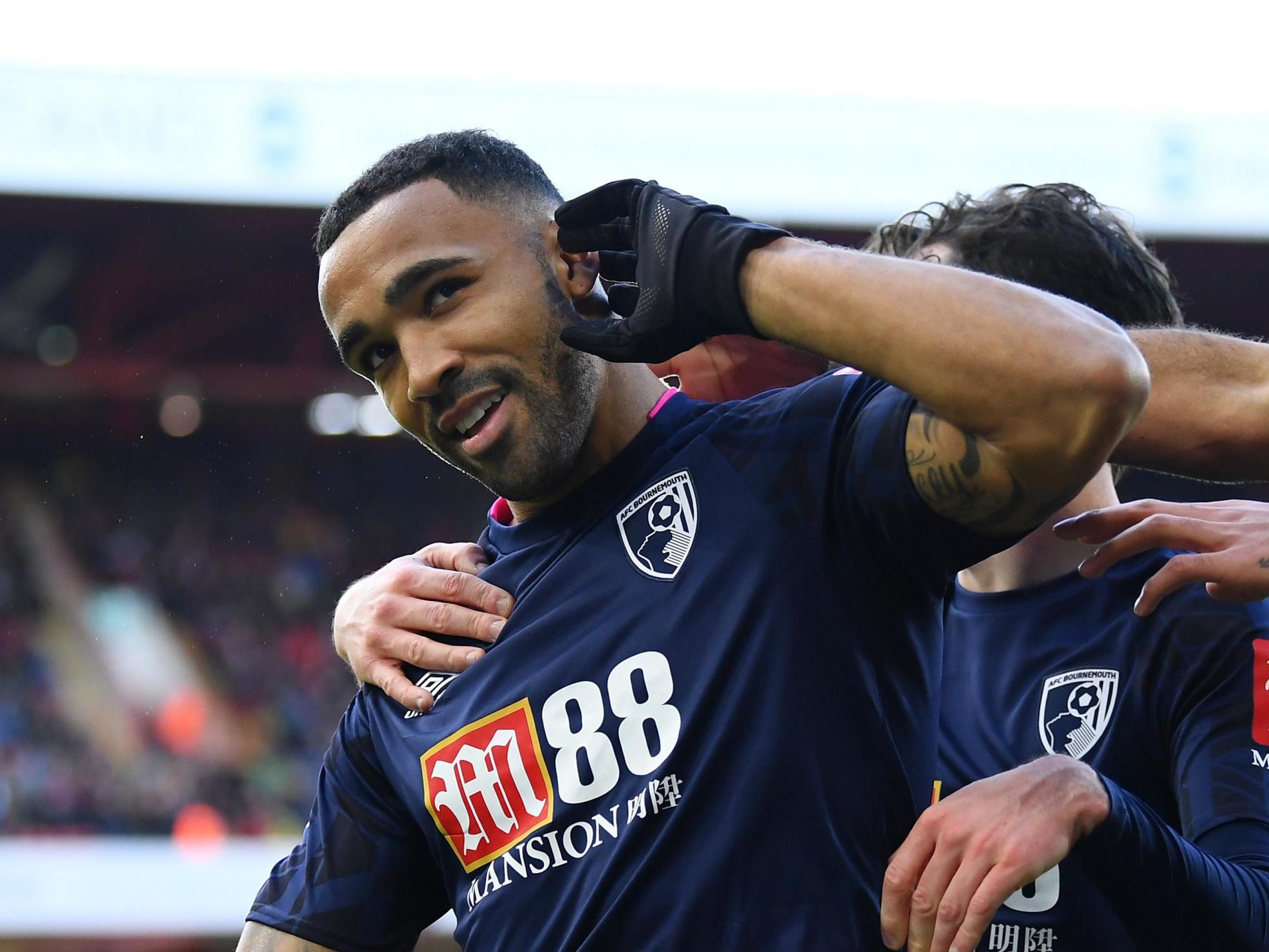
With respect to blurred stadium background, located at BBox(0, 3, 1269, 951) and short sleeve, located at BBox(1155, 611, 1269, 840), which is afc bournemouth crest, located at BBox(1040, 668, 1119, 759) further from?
blurred stadium background, located at BBox(0, 3, 1269, 951)

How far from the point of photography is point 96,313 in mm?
12828

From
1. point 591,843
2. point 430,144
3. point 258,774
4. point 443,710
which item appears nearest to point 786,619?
point 591,843

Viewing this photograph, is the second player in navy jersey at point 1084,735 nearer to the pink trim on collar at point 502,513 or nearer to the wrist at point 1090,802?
the wrist at point 1090,802

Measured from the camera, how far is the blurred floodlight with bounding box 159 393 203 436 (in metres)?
13.5

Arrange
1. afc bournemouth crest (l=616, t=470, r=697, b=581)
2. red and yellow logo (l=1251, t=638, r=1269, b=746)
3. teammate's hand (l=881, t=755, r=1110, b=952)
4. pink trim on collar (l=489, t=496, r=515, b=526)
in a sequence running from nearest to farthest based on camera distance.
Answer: teammate's hand (l=881, t=755, r=1110, b=952), afc bournemouth crest (l=616, t=470, r=697, b=581), red and yellow logo (l=1251, t=638, r=1269, b=746), pink trim on collar (l=489, t=496, r=515, b=526)

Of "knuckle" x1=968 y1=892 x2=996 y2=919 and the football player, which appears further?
the football player

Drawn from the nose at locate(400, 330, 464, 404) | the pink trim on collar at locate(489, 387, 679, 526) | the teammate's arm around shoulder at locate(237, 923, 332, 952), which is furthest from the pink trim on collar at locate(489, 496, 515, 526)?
the teammate's arm around shoulder at locate(237, 923, 332, 952)

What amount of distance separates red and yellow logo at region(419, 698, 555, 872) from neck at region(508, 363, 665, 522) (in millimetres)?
304

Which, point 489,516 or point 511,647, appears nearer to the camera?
point 511,647

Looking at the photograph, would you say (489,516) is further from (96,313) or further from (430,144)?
(96,313)

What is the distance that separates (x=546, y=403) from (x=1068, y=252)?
1040 mm

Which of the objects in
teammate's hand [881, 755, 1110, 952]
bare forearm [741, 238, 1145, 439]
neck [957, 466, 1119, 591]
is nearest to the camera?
bare forearm [741, 238, 1145, 439]

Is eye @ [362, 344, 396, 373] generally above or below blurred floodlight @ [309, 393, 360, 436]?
below

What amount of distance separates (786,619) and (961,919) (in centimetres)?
35
